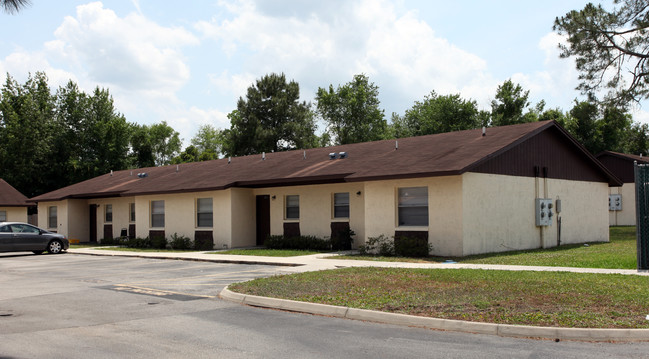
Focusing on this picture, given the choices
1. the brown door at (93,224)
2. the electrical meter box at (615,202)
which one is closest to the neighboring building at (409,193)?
the brown door at (93,224)

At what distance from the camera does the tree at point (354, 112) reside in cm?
6662

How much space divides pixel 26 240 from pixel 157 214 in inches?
245

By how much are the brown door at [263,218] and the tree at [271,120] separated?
35.7 m

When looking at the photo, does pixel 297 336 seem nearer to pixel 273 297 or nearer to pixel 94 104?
pixel 273 297

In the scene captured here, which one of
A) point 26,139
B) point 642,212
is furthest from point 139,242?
point 26,139

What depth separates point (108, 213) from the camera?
3459cm

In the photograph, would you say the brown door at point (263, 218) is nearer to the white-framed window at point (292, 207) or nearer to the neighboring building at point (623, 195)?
the white-framed window at point (292, 207)

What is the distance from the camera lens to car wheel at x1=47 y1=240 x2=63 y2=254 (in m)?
25.6

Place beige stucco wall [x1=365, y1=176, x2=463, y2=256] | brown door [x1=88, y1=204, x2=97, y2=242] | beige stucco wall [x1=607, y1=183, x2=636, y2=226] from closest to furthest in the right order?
1. beige stucco wall [x1=365, y1=176, x2=463, y2=256]
2. brown door [x1=88, y1=204, x2=97, y2=242]
3. beige stucco wall [x1=607, y1=183, x2=636, y2=226]

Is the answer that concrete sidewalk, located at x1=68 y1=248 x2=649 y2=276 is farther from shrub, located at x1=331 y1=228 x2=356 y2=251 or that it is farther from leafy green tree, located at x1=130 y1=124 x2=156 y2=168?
leafy green tree, located at x1=130 y1=124 x2=156 y2=168

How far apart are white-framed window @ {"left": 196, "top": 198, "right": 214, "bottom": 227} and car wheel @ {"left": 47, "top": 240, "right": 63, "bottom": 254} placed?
6.15 metres

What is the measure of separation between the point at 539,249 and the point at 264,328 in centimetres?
1610

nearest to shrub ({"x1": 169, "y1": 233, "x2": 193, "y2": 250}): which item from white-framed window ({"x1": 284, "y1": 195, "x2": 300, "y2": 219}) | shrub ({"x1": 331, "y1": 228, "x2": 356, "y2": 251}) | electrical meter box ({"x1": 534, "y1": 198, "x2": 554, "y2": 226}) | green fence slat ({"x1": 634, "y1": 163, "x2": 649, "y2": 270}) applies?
white-framed window ({"x1": 284, "y1": 195, "x2": 300, "y2": 219})

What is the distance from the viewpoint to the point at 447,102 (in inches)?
2373
